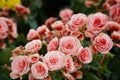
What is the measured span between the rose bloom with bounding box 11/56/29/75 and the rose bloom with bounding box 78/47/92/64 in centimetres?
29

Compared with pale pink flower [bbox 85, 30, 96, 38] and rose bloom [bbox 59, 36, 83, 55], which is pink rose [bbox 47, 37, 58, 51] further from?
pale pink flower [bbox 85, 30, 96, 38]

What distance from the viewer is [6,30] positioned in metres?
2.58

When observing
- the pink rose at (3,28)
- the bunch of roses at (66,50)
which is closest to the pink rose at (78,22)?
the bunch of roses at (66,50)

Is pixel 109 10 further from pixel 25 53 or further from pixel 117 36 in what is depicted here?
pixel 25 53

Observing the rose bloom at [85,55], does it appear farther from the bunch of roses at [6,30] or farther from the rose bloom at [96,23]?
the bunch of roses at [6,30]

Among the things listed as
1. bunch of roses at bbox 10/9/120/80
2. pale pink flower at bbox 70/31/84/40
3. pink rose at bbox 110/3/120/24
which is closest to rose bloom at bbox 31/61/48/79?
bunch of roses at bbox 10/9/120/80

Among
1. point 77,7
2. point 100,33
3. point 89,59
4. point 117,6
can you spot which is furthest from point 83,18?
point 77,7

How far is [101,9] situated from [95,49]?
766 mm

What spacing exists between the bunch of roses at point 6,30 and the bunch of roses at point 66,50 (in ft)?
0.86

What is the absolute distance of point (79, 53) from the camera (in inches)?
83.0

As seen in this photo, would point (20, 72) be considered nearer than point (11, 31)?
Yes

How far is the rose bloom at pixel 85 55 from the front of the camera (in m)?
2.11

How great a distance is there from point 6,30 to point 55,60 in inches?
25.4

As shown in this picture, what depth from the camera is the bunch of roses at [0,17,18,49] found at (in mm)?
2548
